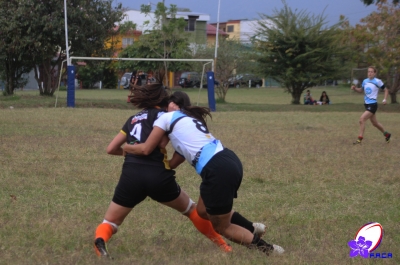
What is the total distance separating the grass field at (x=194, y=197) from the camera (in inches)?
199

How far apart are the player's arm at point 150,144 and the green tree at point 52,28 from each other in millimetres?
22224

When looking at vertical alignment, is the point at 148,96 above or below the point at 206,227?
above

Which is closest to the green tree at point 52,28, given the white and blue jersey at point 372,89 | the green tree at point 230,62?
the green tree at point 230,62

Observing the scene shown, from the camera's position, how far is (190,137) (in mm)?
4582

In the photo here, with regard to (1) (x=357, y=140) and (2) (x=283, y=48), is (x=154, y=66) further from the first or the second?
(1) (x=357, y=140)

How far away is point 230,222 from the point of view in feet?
16.2

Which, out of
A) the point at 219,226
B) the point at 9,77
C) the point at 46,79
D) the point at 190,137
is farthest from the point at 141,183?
the point at 46,79

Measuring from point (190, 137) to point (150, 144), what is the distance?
32 cm

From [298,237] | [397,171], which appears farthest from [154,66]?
[298,237]

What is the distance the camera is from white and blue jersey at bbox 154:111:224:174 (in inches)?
179

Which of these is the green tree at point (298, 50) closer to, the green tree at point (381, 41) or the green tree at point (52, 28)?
the green tree at point (381, 41)

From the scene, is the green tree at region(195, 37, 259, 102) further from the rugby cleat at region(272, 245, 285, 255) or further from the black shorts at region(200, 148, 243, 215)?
the black shorts at region(200, 148, 243, 215)

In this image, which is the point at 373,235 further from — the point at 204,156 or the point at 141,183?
the point at 141,183

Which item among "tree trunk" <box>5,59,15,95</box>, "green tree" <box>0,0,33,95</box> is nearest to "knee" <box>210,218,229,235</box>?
"green tree" <box>0,0,33,95</box>
